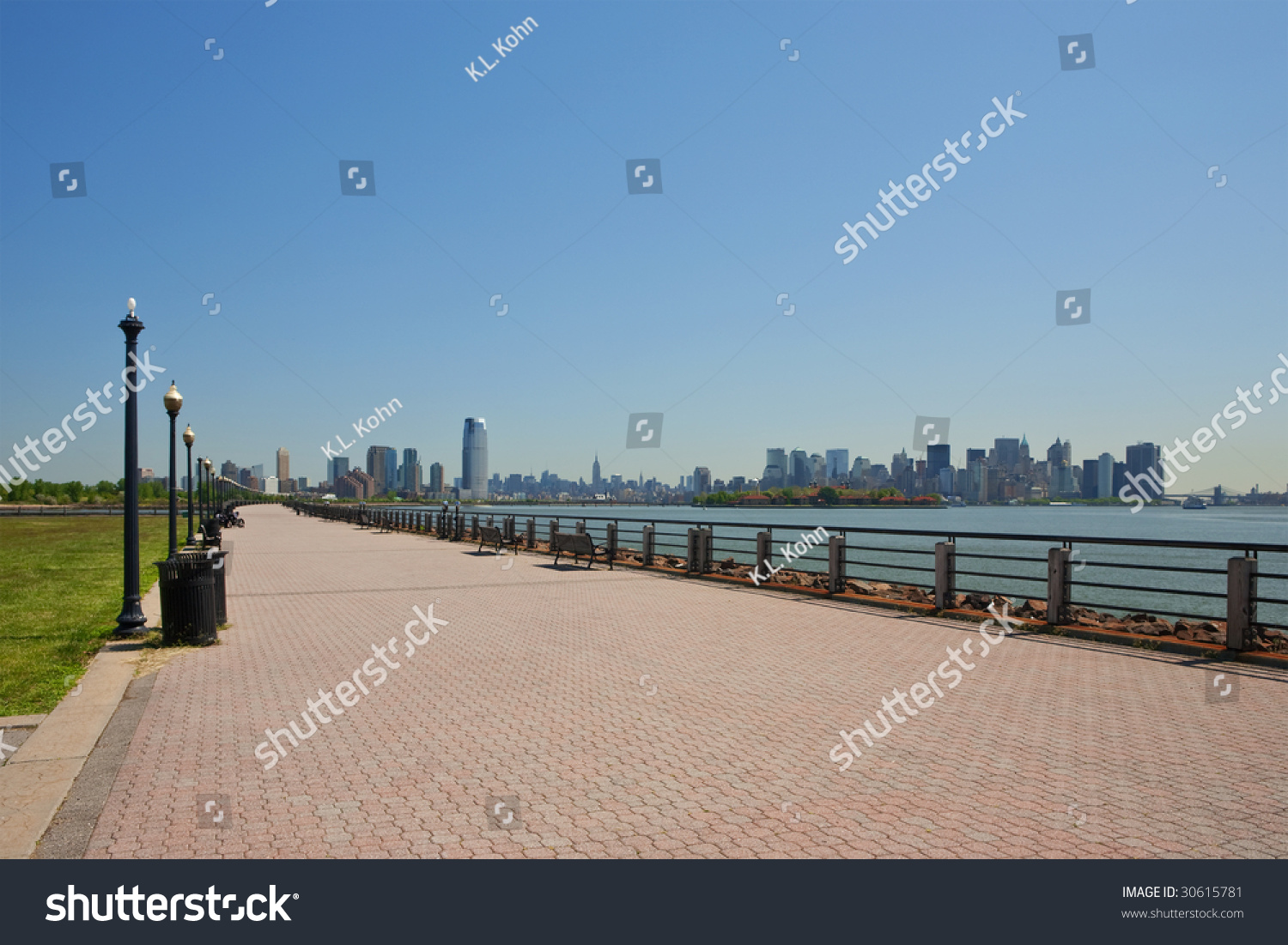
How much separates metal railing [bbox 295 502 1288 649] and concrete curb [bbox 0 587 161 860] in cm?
579

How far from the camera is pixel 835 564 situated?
13984 millimetres

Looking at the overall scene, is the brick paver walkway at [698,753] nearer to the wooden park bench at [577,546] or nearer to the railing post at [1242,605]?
the railing post at [1242,605]

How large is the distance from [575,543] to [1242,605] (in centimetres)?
1389

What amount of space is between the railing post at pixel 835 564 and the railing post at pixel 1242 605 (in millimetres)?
5851

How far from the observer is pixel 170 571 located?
32.2 ft

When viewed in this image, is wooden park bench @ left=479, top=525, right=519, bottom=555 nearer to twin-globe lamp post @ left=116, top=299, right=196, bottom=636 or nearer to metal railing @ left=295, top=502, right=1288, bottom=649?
metal railing @ left=295, top=502, right=1288, bottom=649

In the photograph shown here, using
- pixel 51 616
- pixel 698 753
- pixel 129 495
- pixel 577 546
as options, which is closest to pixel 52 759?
pixel 698 753

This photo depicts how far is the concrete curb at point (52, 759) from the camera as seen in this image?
13.9ft

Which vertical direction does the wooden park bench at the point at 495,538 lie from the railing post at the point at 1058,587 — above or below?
below

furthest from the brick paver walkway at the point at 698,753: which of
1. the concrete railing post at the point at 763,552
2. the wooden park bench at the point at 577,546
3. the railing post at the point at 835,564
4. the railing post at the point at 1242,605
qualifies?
the wooden park bench at the point at 577,546

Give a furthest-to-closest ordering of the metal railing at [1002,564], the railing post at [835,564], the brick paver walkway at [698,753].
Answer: the railing post at [835,564], the metal railing at [1002,564], the brick paver walkway at [698,753]

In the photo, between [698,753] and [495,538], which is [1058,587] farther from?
[495,538]

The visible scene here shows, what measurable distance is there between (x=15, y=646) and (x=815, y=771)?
9610 mm

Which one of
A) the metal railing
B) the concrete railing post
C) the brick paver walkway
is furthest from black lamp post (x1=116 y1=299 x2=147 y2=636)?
the concrete railing post
